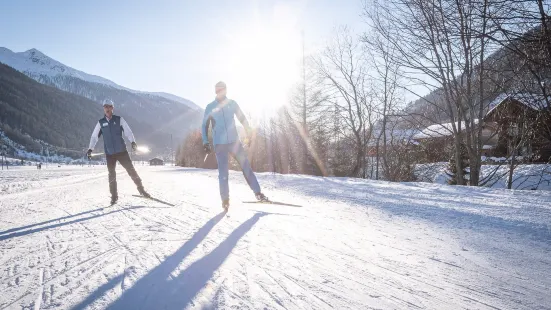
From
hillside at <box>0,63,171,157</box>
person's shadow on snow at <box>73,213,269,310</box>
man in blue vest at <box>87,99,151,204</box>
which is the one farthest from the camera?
hillside at <box>0,63,171,157</box>

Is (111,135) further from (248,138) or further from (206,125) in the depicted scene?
(248,138)

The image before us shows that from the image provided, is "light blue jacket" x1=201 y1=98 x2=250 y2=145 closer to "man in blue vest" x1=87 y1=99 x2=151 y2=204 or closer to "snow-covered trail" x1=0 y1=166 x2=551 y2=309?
"snow-covered trail" x1=0 y1=166 x2=551 y2=309

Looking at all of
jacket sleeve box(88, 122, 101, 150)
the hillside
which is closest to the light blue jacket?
jacket sleeve box(88, 122, 101, 150)

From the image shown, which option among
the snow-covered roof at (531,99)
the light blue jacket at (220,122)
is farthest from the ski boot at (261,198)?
the snow-covered roof at (531,99)

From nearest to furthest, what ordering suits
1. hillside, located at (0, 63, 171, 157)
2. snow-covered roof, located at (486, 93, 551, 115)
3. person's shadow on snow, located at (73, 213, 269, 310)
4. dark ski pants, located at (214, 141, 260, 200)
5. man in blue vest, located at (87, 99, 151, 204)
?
person's shadow on snow, located at (73, 213, 269, 310)
dark ski pants, located at (214, 141, 260, 200)
man in blue vest, located at (87, 99, 151, 204)
snow-covered roof, located at (486, 93, 551, 115)
hillside, located at (0, 63, 171, 157)

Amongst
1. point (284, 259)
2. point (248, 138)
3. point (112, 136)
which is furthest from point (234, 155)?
point (284, 259)

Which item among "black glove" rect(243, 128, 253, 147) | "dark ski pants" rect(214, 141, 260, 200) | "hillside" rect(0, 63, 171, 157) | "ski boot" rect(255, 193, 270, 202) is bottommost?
"ski boot" rect(255, 193, 270, 202)

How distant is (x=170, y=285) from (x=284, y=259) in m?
0.79

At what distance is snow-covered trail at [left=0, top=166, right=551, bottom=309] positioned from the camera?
5.09 ft

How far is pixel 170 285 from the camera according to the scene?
171cm

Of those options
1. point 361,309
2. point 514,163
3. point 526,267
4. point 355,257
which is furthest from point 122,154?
point 514,163

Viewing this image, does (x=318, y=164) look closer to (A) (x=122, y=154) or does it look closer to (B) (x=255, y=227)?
(A) (x=122, y=154)

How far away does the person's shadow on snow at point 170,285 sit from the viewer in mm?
1508

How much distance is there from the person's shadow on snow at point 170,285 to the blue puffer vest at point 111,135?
13.9 feet
